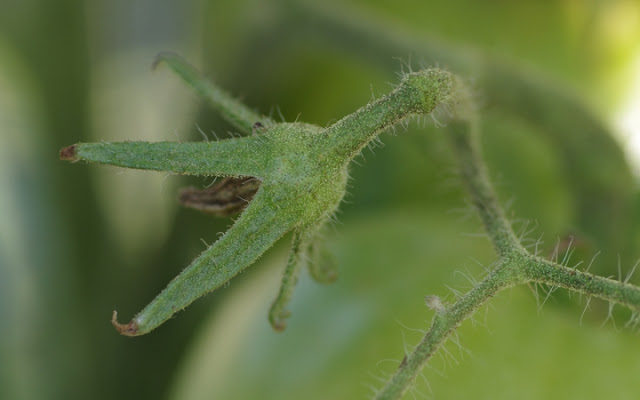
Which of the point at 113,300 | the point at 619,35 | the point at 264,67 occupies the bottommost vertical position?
the point at 113,300

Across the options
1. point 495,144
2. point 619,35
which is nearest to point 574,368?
point 495,144

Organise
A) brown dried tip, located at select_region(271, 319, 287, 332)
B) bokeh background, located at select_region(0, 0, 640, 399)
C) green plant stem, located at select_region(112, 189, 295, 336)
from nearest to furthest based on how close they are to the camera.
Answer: green plant stem, located at select_region(112, 189, 295, 336) → brown dried tip, located at select_region(271, 319, 287, 332) → bokeh background, located at select_region(0, 0, 640, 399)

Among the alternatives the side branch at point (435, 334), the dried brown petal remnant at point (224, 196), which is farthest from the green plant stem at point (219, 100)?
the side branch at point (435, 334)

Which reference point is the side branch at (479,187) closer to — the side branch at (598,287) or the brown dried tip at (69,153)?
the side branch at (598,287)

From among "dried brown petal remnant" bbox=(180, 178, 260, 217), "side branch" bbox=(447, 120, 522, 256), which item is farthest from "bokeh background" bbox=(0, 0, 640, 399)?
"dried brown petal remnant" bbox=(180, 178, 260, 217)

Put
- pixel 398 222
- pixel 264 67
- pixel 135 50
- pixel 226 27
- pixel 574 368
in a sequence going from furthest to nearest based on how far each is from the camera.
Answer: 1. pixel 135 50
2. pixel 226 27
3. pixel 264 67
4. pixel 398 222
5. pixel 574 368

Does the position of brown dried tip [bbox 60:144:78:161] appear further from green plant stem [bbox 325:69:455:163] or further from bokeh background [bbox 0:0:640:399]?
bokeh background [bbox 0:0:640:399]

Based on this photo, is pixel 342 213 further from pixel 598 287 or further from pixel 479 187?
pixel 598 287

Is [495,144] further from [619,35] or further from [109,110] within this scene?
[109,110]
